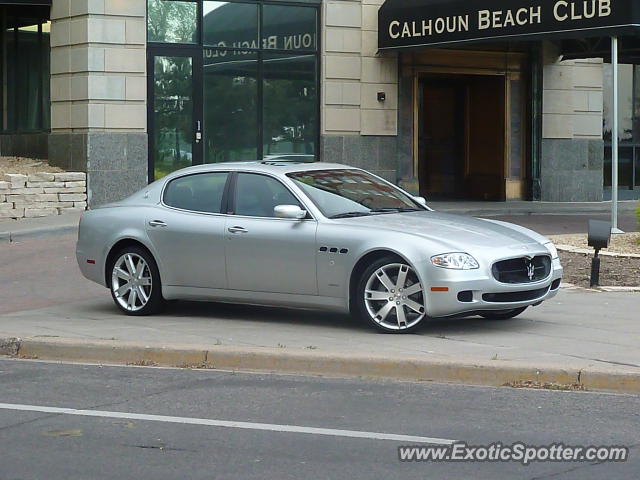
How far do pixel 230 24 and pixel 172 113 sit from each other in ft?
6.77

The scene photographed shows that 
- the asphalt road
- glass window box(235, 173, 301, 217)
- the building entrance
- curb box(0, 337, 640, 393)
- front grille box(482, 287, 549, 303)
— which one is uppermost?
the building entrance

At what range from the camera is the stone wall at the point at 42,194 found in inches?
818

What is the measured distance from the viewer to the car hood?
10.1m

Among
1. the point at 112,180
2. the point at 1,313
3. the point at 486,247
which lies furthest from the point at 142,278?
the point at 112,180

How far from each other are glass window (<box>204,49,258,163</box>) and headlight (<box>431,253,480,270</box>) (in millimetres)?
14457

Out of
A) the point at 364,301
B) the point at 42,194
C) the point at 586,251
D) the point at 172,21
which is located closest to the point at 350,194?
the point at 364,301

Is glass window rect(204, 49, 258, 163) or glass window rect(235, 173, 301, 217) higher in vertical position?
glass window rect(204, 49, 258, 163)

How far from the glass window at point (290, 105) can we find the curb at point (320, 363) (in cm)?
1513

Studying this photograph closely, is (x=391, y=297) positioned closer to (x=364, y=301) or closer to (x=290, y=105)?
(x=364, y=301)

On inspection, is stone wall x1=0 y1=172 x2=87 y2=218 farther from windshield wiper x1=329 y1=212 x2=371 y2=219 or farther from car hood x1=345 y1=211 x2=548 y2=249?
car hood x1=345 y1=211 x2=548 y2=249

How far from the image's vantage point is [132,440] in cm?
683

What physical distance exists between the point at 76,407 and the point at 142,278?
3830mm

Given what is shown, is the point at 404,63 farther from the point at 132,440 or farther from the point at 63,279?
the point at 132,440

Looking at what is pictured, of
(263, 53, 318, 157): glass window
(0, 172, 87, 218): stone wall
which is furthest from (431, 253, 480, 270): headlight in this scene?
(263, 53, 318, 157): glass window
